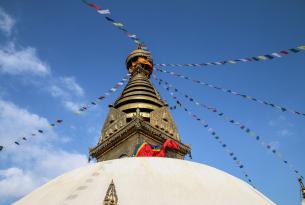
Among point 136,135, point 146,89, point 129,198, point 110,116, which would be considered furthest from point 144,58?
point 129,198

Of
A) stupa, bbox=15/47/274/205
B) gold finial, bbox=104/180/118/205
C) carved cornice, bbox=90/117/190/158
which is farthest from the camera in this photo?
carved cornice, bbox=90/117/190/158

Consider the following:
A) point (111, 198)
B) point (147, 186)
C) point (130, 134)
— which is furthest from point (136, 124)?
point (111, 198)

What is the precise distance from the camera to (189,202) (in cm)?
645

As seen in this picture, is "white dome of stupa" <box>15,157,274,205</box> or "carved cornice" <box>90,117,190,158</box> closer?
"white dome of stupa" <box>15,157,274,205</box>

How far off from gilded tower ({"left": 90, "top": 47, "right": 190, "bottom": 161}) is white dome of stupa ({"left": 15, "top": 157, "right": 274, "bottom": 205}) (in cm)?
1100

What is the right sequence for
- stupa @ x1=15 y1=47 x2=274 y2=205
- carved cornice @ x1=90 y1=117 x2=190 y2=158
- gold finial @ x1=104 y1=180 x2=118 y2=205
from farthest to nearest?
carved cornice @ x1=90 y1=117 x2=190 y2=158 → stupa @ x1=15 y1=47 x2=274 y2=205 → gold finial @ x1=104 y1=180 x2=118 y2=205

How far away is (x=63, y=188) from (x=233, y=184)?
14.6ft

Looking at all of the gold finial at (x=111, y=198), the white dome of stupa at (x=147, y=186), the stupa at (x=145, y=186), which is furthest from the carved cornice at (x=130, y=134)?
the gold finial at (x=111, y=198)

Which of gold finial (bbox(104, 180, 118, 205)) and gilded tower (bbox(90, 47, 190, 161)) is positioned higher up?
gilded tower (bbox(90, 47, 190, 161))

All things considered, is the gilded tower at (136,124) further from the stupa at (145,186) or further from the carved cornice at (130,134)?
the stupa at (145,186)

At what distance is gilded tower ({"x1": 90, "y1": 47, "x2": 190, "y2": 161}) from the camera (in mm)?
21656

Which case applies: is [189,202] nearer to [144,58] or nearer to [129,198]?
[129,198]

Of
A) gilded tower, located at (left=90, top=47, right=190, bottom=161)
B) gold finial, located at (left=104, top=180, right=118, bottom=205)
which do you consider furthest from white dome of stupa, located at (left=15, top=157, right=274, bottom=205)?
gilded tower, located at (left=90, top=47, right=190, bottom=161)

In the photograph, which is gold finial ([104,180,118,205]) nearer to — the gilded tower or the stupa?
the stupa
